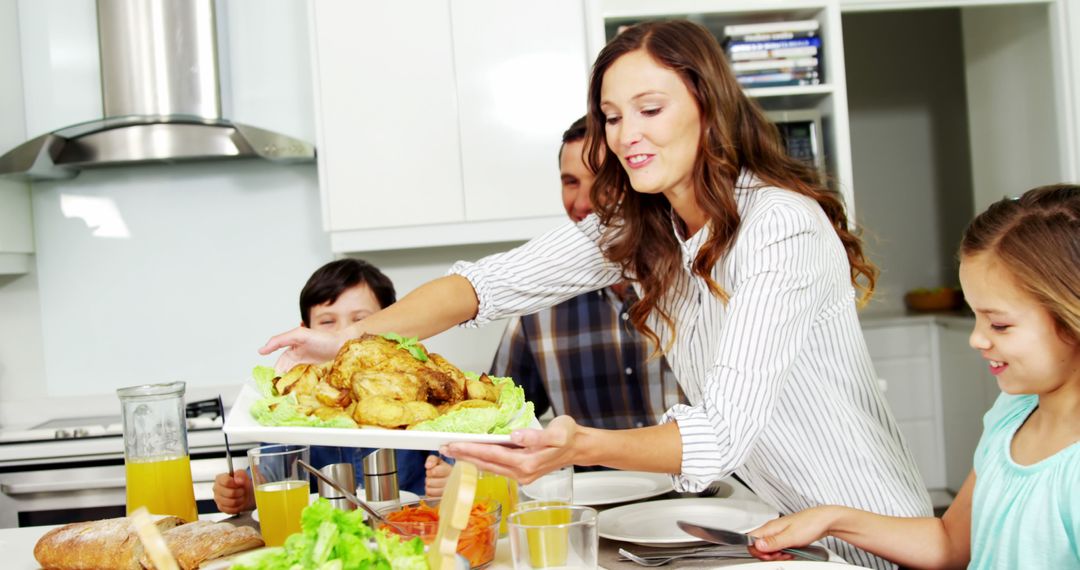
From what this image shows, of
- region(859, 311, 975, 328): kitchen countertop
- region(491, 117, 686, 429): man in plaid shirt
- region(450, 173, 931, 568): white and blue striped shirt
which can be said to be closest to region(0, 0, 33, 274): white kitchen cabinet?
region(491, 117, 686, 429): man in plaid shirt

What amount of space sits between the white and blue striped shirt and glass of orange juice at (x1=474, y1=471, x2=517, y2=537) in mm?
217

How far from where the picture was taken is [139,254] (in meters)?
3.32

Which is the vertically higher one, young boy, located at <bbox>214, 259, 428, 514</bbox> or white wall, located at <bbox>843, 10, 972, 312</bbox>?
white wall, located at <bbox>843, 10, 972, 312</bbox>

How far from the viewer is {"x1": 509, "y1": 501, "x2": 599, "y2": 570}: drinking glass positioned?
0.98m

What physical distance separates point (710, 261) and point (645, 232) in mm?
208

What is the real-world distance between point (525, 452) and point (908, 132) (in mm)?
4147

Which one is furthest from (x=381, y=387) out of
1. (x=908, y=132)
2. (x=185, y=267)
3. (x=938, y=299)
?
(x=908, y=132)

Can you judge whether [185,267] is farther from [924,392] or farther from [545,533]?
[924,392]

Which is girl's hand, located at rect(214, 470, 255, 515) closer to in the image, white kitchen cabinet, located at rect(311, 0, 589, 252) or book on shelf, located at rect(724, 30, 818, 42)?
white kitchen cabinet, located at rect(311, 0, 589, 252)

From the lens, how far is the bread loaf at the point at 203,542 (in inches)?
46.2

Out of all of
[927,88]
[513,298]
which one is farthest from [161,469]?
[927,88]

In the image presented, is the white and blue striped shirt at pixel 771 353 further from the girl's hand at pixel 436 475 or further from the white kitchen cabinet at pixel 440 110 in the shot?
the white kitchen cabinet at pixel 440 110

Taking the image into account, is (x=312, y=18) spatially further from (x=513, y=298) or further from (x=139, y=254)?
(x=513, y=298)

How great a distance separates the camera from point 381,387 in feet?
3.70
